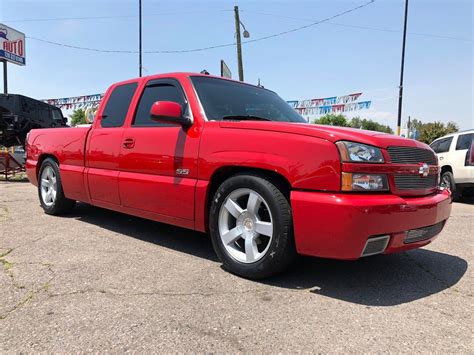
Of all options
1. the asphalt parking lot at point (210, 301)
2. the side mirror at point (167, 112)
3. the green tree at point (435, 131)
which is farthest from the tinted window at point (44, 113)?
the green tree at point (435, 131)

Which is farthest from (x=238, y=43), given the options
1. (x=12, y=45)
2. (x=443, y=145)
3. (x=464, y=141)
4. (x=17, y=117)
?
(x=12, y=45)

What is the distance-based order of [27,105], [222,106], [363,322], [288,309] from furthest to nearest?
[27,105] → [222,106] → [288,309] → [363,322]

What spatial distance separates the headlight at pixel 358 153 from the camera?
274 centimetres

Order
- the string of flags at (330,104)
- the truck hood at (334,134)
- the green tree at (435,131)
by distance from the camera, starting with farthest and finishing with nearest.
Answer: the green tree at (435,131) → the string of flags at (330,104) → the truck hood at (334,134)

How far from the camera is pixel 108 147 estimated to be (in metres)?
4.54

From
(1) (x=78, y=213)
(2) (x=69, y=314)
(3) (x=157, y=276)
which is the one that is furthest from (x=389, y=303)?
(1) (x=78, y=213)

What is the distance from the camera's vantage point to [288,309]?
2678mm

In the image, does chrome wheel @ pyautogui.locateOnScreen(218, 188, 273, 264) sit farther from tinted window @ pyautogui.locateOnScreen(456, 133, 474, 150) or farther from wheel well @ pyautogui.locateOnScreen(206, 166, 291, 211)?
tinted window @ pyautogui.locateOnScreen(456, 133, 474, 150)

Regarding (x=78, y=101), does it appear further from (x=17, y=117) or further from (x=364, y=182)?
(x=364, y=182)

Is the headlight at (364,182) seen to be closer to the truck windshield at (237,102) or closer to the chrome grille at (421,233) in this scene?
the chrome grille at (421,233)

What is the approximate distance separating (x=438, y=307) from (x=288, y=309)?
3.48ft

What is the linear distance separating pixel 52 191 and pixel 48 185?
0.21 metres

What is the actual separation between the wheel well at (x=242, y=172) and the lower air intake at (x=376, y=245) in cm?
69

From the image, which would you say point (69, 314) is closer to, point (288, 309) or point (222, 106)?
point (288, 309)
